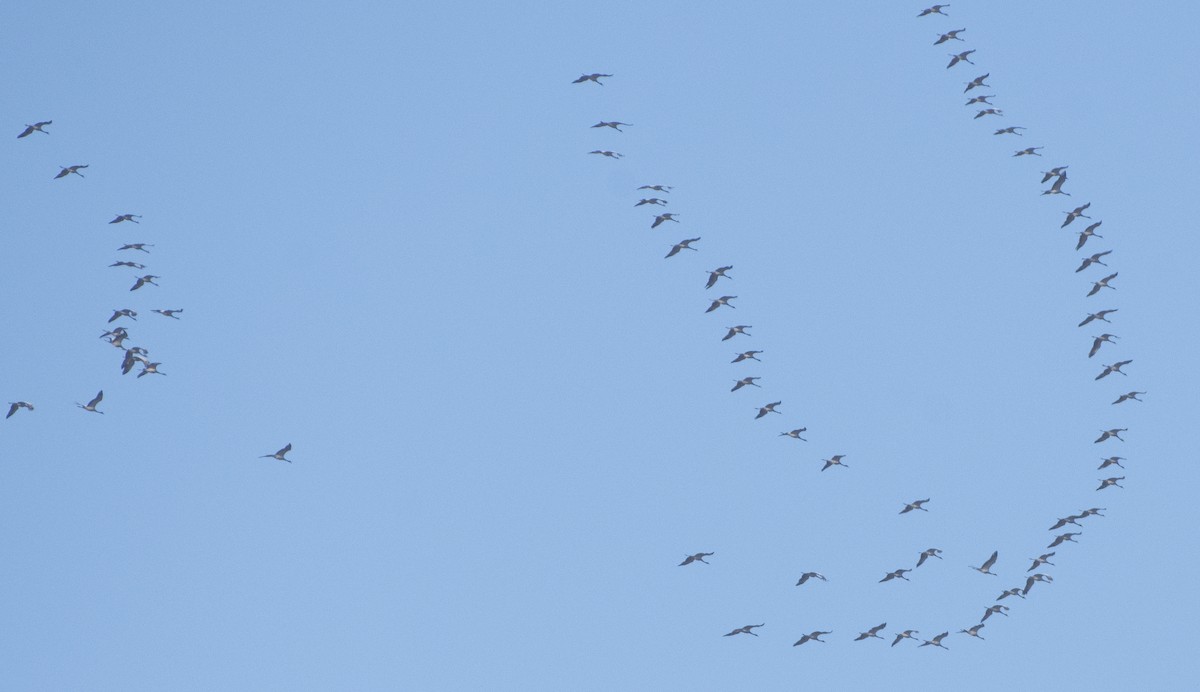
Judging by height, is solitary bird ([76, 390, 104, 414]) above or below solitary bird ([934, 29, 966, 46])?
below

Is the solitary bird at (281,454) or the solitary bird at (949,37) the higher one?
the solitary bird at (949,37)

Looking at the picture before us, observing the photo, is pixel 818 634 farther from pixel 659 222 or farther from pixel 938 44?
pixel 938 44

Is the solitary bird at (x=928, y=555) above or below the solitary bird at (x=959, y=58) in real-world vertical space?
below

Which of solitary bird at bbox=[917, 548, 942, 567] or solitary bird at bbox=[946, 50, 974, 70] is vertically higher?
solitary bird at bbox=[946, 50, 974, 70]

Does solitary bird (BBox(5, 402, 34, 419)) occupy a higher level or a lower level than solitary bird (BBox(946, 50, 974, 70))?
lower

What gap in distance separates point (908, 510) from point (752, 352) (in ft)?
36.3

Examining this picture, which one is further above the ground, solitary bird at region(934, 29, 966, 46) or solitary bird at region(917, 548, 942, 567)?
solitary bird at region(934, 29, 966, 46)

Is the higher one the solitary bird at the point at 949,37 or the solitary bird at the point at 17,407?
A: the solitary bird at the point at 949,37

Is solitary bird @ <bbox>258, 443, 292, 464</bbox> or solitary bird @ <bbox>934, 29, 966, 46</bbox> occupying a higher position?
solitary bird @ <bbox>934, 29, 966, 46</bbox>

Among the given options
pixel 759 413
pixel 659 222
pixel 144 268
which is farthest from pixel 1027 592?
pixel 144 268

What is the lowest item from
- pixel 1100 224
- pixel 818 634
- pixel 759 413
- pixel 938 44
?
pixel 818 634

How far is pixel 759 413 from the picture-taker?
390 ft

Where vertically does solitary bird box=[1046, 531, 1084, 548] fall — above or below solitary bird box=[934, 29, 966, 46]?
below

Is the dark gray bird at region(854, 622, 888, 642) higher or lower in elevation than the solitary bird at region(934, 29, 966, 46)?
lower
